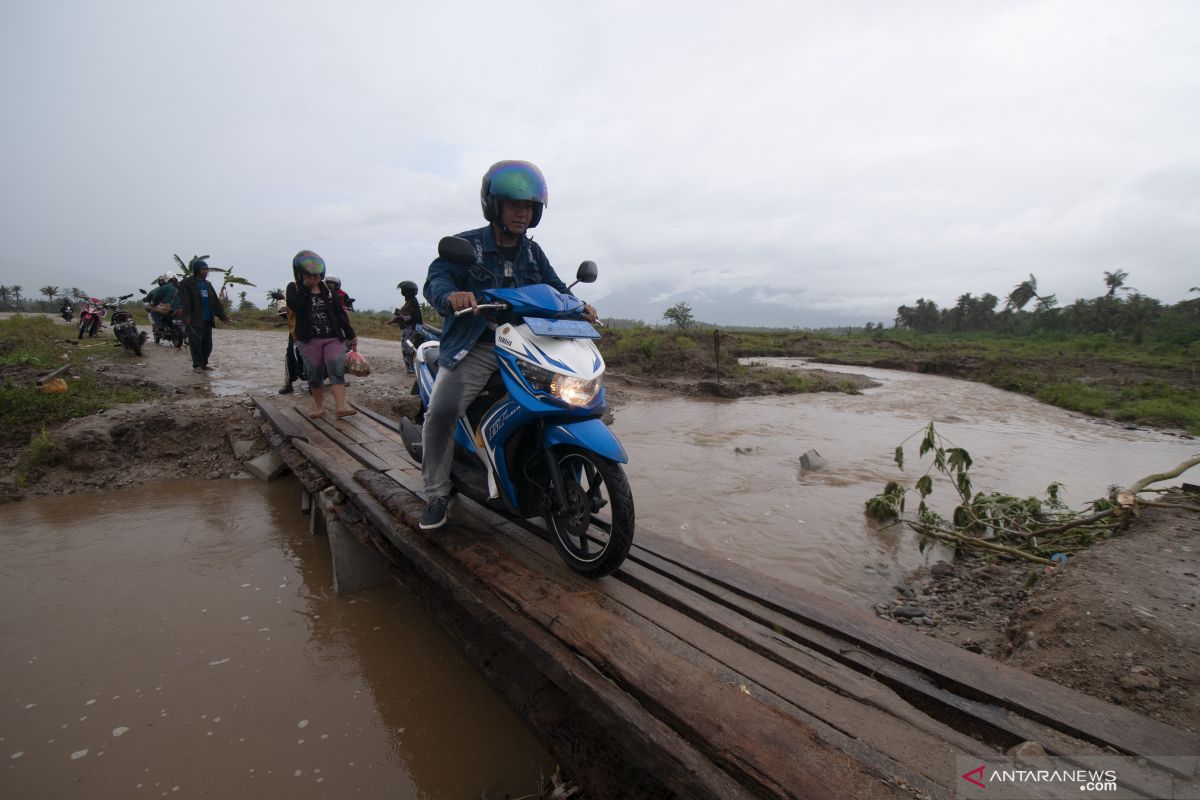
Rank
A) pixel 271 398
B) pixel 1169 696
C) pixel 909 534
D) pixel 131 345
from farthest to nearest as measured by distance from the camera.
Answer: pixel 131 345, pixel 271 398, pixel 909 534, pixel 1169 696

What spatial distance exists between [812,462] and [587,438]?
17.1 feet

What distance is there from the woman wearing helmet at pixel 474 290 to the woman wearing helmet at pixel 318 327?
134 inches

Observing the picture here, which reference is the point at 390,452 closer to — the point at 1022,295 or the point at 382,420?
the point at 382,420

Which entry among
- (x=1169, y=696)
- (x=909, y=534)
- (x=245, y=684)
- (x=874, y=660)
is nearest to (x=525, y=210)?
(x=874, y=660)

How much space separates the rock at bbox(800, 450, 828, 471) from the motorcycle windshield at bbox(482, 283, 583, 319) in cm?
510

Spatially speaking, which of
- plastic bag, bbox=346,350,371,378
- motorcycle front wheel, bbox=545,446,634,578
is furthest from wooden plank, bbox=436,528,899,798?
plastic bag, bbox=346,350,371,378

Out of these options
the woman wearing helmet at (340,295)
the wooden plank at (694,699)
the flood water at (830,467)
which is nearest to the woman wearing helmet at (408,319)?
the woman wearing helmet at (340,295)

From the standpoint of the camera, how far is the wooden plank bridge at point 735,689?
1.45 metres

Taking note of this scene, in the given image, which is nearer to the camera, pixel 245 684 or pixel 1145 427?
pixel 245 684

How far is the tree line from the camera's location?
28594 mm

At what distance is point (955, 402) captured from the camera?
1356 cm

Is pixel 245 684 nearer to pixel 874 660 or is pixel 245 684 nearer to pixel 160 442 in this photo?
pixel 874 660

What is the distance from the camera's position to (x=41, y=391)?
19.2 ft

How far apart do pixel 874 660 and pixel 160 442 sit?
704cm
